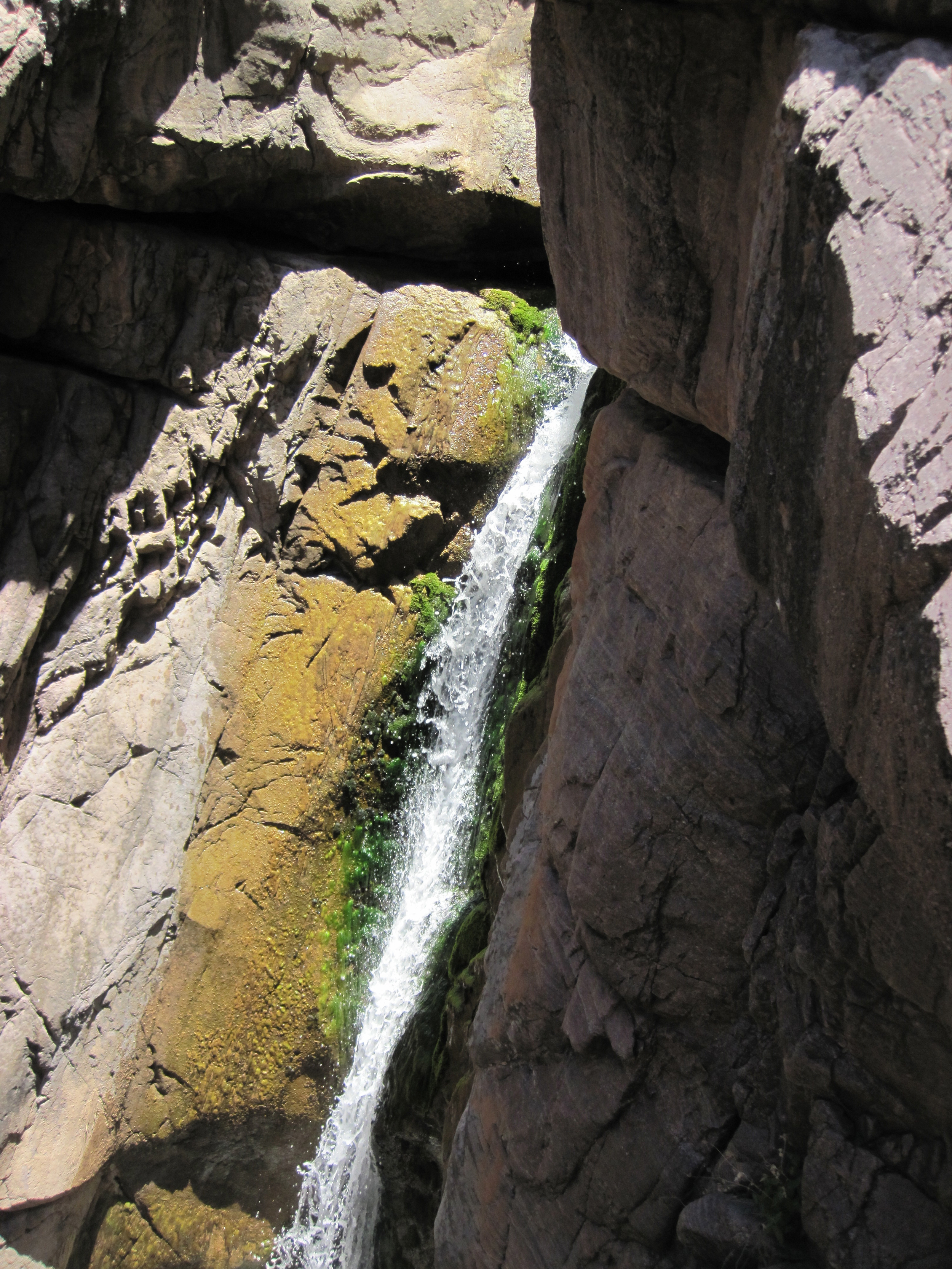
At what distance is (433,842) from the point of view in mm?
8102

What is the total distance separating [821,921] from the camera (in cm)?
309

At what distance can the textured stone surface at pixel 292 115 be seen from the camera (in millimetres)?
7117

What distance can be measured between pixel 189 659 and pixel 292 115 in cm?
455

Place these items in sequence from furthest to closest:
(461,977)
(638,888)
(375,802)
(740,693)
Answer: (375,802)
(461,977)
(638,888)
(740,693)

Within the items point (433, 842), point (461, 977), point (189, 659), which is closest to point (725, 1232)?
point (461, 977)

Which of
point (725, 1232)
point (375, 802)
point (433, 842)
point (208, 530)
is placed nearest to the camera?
point (725, 1232)

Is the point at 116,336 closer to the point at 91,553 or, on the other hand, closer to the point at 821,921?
the point at 91,553

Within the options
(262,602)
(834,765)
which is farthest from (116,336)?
(834,765)

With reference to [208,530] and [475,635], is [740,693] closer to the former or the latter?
[475,635]

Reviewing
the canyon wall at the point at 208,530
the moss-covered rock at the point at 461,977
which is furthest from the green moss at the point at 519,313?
the moss-covered rock at the point at 461,977

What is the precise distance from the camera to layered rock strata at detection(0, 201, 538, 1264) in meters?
7.62

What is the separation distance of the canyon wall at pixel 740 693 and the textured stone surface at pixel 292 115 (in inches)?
180

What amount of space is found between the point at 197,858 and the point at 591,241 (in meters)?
5.82

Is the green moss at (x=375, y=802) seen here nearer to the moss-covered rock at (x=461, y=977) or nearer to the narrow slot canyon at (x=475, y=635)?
the narrow slot canyon at (x=475, y=635)
